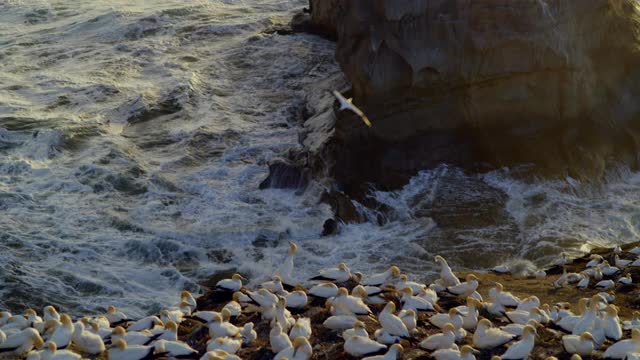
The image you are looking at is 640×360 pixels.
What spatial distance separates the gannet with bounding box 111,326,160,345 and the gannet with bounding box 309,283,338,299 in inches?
101

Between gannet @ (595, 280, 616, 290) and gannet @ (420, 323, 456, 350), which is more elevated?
gannet @ (420, 323, 456, 350)

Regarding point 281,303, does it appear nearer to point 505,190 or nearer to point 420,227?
point 420,227

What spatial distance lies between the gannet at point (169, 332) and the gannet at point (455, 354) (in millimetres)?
3402

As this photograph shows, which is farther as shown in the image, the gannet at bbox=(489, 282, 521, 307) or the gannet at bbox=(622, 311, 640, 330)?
the gannet at bbox=(489, 282, 521, 307)

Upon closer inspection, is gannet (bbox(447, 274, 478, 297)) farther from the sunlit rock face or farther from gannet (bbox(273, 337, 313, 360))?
the sunlit rock face

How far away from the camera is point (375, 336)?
1233 centimetres

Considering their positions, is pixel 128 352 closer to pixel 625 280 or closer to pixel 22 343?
pixel 22 343

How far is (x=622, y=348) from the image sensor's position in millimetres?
11656

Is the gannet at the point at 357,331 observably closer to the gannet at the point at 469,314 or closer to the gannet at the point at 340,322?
the gannet at the point at 340,322

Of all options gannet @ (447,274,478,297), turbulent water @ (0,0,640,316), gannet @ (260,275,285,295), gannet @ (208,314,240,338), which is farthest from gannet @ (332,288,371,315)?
turbulent water @ (0,0,640,316)

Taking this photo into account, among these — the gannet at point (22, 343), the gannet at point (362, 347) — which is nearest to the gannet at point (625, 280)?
the gannet at point (362, 347)

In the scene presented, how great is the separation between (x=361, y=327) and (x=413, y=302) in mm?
1300

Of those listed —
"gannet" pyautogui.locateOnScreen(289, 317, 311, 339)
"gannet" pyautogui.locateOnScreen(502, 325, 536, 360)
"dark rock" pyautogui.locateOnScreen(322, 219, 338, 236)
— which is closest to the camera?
"gannet" pyautogui.locateOnScreen(502, 325, 536, 360)

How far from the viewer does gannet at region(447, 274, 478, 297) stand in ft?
47.0
